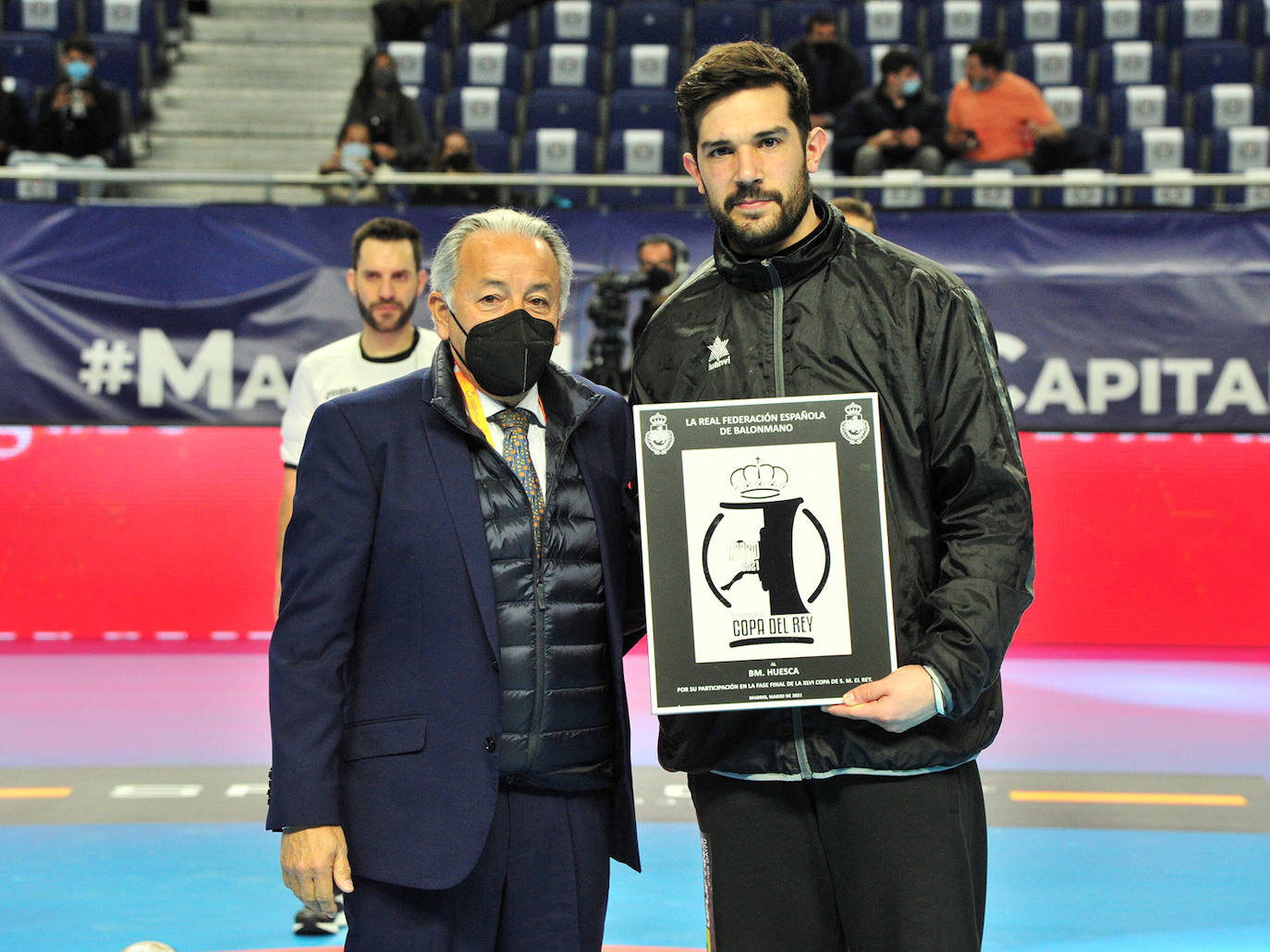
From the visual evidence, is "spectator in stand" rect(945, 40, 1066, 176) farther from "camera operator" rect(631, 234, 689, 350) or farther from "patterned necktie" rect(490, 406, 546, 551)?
"patterned necktie" rect(490, 406, 546, 551)

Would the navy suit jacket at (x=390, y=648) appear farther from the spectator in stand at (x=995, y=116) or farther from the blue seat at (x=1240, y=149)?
the blue seat at (x=1240, y=149)

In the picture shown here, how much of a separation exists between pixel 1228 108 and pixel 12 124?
10.00 meters

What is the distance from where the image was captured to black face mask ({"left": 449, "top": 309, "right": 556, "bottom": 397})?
2629 millimetres

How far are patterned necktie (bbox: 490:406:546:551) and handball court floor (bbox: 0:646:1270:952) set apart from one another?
32.0 inches

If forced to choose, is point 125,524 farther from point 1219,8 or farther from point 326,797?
point 1219,8

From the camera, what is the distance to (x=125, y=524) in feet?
28.9

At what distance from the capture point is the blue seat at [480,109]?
41.7 feet

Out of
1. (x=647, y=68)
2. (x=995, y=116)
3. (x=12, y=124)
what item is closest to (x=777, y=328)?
(x=995, y=116)

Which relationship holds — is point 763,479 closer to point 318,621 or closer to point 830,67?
point 318,621

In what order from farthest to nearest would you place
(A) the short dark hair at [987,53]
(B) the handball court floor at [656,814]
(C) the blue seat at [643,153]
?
(C) the blue seat at [643,153]
(A) the short dark hair at [987,53]
(B) the handball court floor at [656,814]

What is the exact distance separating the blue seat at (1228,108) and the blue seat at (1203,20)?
112 centimetres

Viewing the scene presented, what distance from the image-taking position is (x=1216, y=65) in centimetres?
1305

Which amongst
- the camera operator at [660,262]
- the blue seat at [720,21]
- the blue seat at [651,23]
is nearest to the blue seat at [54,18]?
the blue seat at [651,23]

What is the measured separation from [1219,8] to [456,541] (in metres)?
13.0
